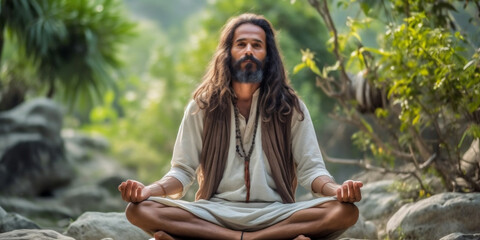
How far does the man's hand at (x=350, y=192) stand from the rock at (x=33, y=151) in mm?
7907

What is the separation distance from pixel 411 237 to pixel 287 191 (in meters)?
1.36

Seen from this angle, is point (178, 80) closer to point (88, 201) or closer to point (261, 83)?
point (88, 201)

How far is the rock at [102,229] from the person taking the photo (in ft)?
16.1

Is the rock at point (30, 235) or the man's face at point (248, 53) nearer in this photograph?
the rock at point (30, 235)

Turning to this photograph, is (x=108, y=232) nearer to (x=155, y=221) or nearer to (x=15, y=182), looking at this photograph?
(x=155, y=221)

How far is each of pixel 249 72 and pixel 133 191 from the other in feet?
3.75

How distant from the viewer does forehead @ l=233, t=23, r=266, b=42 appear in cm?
440

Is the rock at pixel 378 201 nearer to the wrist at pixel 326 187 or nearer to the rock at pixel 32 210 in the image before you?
the wrist at pixel 326 187

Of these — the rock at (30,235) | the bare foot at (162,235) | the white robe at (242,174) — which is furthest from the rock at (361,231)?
the rock at (30,235)

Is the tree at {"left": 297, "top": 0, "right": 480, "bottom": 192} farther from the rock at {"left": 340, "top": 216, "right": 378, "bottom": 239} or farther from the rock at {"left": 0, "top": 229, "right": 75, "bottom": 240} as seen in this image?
the rock at {"left": 0, "top": 229, "right": 75, "bottom": 240}

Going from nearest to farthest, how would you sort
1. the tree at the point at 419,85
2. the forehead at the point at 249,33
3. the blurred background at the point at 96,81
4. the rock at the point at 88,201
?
the forehead at the point at 249,33 < the tree at the point at 419,85 < the rock at the point at 88,201 < the blurred background at the point at 96,81

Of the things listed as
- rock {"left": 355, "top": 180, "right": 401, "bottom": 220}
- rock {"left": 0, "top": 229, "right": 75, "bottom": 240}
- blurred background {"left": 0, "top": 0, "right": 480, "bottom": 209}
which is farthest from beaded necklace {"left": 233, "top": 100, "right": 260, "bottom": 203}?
rock {"left": 355, "top": 180, "right": 401, "bottom": 220}

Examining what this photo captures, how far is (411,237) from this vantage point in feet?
16.6

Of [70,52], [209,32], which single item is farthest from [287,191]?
[209,32]
